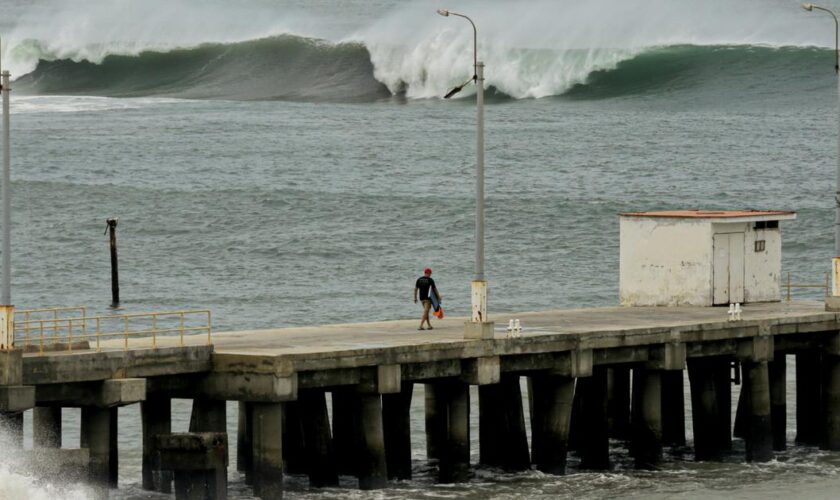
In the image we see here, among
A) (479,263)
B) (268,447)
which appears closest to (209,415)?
(268,447)

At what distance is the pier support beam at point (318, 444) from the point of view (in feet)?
92.5

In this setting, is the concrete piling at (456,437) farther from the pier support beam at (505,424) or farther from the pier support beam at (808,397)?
the pier support beam at (808,397)

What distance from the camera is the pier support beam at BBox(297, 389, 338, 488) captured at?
28.2 meters

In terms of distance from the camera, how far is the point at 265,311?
162 feet

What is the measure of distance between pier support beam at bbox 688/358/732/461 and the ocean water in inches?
18.9

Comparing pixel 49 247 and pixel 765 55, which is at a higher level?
pixel 765 55

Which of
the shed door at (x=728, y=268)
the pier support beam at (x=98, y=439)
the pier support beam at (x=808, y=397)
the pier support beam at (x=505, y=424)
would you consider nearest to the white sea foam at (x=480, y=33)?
the shed door at (x=728, y=268)

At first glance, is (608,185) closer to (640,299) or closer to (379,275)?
(379,275)

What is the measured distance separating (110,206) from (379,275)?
1404 centimetres

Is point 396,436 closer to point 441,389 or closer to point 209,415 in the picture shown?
point 441,389

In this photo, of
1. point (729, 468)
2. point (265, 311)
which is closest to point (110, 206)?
point (265, 311)

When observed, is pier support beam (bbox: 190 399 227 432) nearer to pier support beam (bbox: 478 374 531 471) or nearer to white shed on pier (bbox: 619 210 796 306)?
pier support beam (bbox: 478 374 531 471)

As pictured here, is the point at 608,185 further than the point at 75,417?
Yes

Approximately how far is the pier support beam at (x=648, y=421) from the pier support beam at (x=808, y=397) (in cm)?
386
